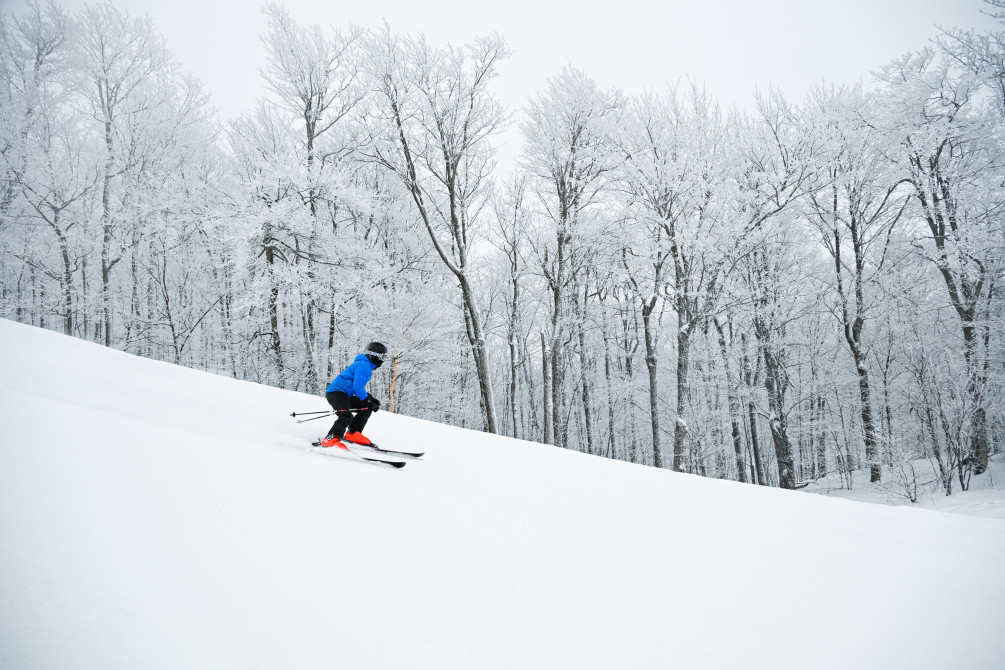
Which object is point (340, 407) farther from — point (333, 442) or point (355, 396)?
point (333, 442)

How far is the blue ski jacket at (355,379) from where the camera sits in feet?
14.9

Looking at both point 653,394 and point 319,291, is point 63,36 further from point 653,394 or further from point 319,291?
point 653,394

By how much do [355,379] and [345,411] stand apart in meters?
0.36

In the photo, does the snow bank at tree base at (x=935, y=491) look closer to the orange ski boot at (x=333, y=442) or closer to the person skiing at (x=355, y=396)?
the person skiing at (x=355, y=396)

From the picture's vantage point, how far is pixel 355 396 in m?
4.61

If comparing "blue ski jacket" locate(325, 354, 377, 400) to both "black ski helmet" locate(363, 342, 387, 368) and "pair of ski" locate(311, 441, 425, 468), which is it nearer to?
"black ski helmet" locate(363, 342, 387, 368)

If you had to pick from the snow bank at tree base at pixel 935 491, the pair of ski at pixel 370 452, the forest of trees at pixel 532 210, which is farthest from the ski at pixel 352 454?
the snow bank at tree base at pixel 935 491

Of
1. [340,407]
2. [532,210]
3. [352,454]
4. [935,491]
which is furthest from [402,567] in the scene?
[532,210]

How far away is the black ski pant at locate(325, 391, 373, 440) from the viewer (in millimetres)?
4358

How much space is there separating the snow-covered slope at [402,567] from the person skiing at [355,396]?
694 millimetres

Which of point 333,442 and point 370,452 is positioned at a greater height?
point 333,442

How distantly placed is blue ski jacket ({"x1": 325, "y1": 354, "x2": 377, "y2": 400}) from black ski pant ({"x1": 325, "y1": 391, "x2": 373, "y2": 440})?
58 millimetres

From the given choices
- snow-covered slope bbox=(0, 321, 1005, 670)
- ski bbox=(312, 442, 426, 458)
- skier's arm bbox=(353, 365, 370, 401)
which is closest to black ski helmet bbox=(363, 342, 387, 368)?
skier's arm bbox=(353, 365, 370, 401)

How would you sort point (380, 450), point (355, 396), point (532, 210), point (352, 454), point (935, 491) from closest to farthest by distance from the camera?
1. point (352, 454)
2. point (380, 450)
3. point (355, 396)
4. point (935, 491)
5. point (532, 210)
